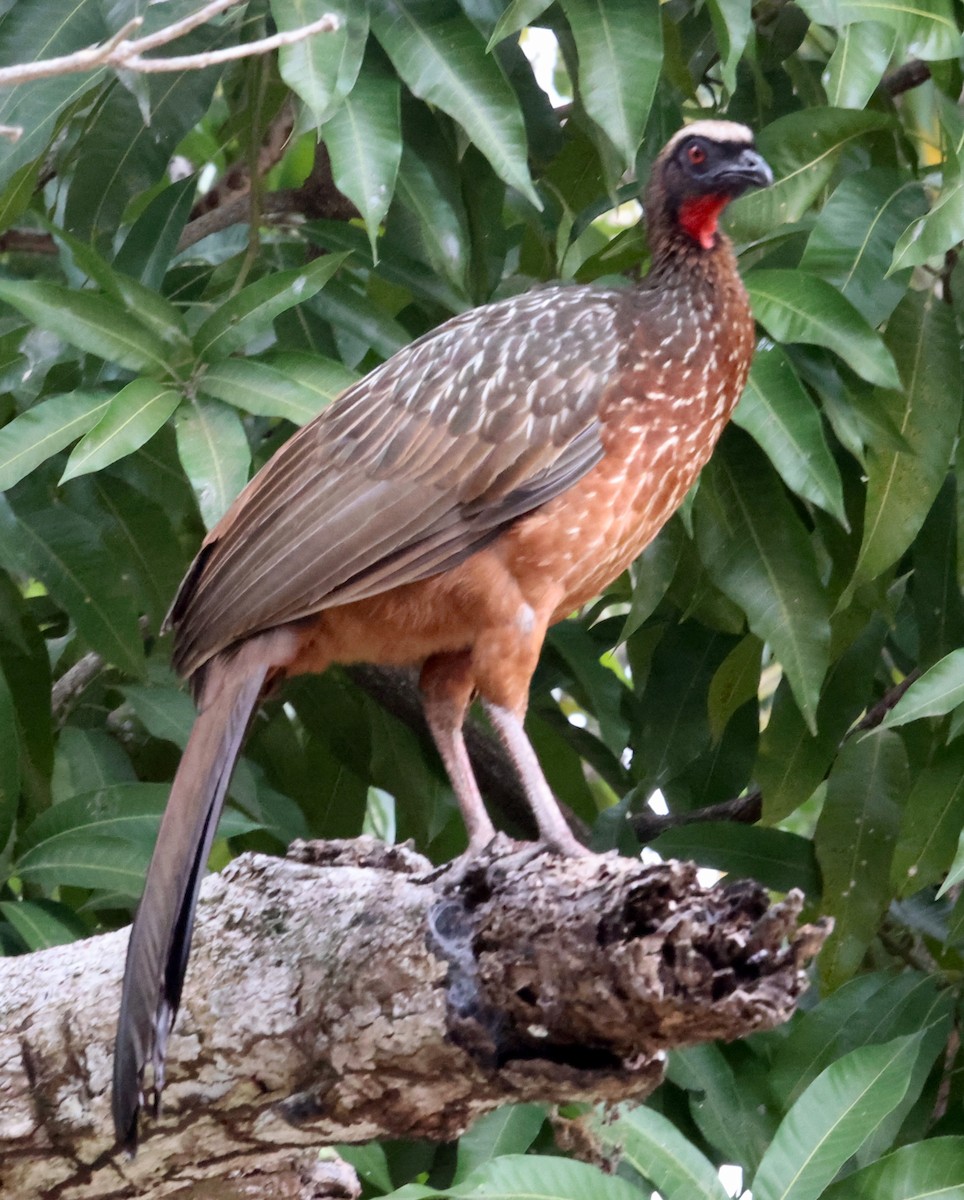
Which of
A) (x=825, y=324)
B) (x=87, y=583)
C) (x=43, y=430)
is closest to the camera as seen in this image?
(x=43, y=430)

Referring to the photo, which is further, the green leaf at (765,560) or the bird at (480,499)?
the green leaf at (765,560)

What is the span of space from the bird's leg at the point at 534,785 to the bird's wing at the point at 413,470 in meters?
0.33

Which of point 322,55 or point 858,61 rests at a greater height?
point 322,55

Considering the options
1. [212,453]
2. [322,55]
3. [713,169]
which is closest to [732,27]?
[713,169]

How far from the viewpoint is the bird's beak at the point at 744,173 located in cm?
329

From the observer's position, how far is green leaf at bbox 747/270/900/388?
3.08 m

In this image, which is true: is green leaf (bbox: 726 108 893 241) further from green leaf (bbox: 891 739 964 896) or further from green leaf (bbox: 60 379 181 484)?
green leaf (bbox: 60 379 181 484)

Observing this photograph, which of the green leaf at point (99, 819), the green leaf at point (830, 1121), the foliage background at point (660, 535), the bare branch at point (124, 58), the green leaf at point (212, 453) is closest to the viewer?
the bare branch at point (124, 58)

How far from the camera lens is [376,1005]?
2.32 metres

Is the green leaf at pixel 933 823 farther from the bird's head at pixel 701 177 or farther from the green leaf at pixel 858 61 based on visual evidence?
the green leaf at pixel 858 61

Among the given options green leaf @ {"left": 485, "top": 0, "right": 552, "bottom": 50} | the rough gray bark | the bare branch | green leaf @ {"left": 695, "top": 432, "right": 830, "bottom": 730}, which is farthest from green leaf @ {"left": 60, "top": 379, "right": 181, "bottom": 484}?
green leaf @ {"left": 695, "top": 432, "right": 830, "bottom": 730}

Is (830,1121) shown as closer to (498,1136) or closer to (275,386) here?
(498,1136)

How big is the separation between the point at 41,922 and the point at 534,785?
3.54 ft

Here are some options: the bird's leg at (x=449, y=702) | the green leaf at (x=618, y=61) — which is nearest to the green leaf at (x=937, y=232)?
the green leaf at (x=618, y=61)
